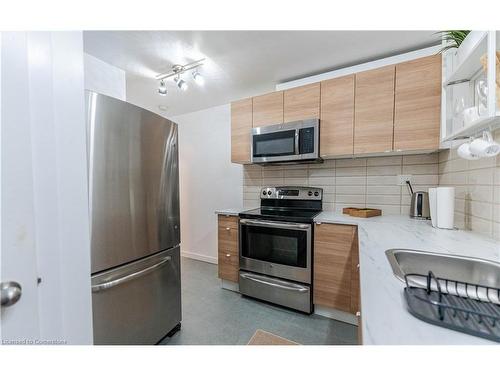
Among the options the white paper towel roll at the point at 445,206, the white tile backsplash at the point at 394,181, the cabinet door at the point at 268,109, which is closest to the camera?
the white tile backsplash at the point at 394,181

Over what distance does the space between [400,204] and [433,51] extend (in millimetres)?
1303

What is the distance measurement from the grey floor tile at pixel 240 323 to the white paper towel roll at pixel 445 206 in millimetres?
1068

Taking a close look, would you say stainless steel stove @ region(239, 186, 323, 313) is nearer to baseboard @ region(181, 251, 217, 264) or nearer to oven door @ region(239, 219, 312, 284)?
oven door @ region(239, 219, 312, 284)

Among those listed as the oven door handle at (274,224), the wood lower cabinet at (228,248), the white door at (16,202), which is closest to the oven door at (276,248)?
the oven door handle at (274,224)

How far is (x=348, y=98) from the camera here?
71.1 inches

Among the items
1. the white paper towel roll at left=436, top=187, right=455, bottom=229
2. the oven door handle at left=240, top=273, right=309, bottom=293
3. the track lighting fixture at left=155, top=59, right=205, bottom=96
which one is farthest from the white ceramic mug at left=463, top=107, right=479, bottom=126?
the track lighting fixture at left=155, top=59, right=205, bottom=96

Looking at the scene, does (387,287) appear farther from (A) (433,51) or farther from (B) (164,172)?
(A) (433,51)

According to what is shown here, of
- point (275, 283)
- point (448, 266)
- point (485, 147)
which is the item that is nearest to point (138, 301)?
point (275, 283)

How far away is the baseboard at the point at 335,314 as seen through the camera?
1713mm

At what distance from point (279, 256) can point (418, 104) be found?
167 centimetres

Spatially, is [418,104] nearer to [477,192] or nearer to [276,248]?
[477,192]

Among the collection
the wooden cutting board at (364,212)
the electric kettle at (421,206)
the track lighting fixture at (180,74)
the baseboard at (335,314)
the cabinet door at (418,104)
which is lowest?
the baseboard at (335,314)

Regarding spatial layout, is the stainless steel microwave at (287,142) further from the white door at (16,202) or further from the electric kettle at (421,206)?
the white door at (16,202)
